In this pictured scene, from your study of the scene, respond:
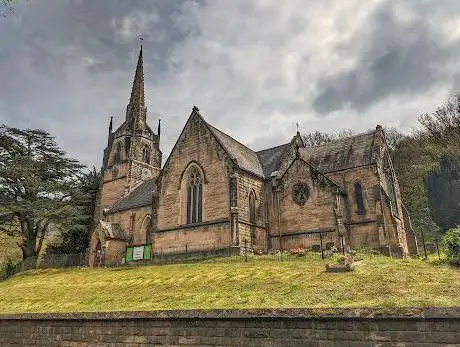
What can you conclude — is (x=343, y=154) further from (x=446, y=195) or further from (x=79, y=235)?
(x=79, y=235)

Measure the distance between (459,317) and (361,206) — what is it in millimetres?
21238

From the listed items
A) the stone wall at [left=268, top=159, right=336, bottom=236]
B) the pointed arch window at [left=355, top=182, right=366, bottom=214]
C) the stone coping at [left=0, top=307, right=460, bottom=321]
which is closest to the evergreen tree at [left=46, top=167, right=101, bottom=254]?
the stone wall at [left=268, top=159, right=336, bottom=236]

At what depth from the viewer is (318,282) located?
13484 mm

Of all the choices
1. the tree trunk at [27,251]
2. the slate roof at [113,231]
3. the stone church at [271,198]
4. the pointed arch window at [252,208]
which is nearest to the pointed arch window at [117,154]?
the slate roof at [113,231]

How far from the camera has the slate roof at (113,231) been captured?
3587 cm

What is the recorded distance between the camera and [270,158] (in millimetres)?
35219

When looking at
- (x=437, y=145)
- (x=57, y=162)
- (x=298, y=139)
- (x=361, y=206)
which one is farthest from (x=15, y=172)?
(x=437, y=145)

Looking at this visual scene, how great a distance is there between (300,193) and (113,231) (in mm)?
19837

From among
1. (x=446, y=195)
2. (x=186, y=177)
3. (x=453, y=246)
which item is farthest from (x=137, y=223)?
(x=453, y=246)

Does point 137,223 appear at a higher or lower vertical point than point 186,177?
lower

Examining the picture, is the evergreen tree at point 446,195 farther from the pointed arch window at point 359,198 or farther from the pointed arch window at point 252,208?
the pointed arch window at point 252,208

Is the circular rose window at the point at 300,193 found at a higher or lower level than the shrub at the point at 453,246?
higher

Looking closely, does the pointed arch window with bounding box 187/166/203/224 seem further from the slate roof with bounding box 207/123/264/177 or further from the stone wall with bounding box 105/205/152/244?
the stone wall with bounding box 105/205/152/244

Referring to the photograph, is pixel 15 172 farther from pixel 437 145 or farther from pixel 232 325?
pixel 437 145
